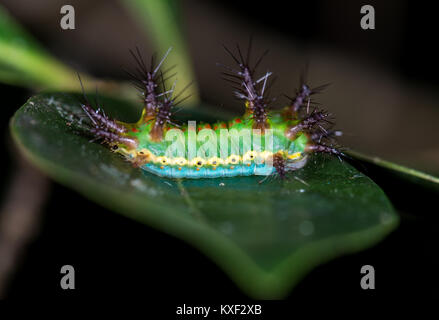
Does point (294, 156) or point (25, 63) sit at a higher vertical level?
point (25, 63)

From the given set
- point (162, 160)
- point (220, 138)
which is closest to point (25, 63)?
point (162, 160)

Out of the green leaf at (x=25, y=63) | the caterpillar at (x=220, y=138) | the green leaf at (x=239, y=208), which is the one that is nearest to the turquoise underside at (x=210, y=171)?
the caterpillar at (x=220, y=138)

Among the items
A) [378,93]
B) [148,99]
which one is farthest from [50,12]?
[378,93]

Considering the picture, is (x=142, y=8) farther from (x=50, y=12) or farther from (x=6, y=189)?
(x=50, y=12)

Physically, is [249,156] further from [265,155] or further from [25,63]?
[25,63]

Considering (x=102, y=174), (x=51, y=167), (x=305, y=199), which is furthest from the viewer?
(x=305, y=199)
